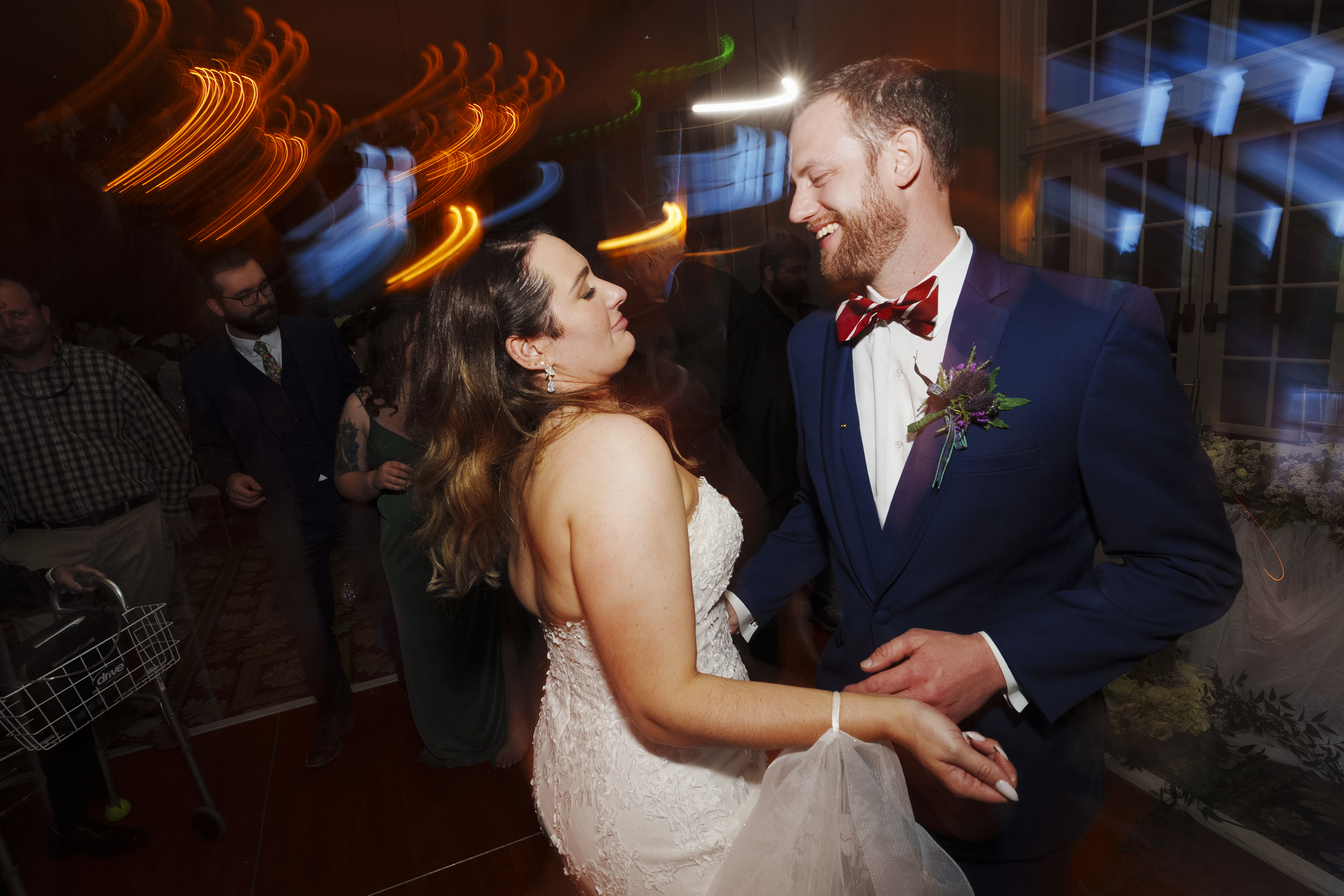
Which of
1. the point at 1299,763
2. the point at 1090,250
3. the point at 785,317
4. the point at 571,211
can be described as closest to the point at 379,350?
the point at 785,317

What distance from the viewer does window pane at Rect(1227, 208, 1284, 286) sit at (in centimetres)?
243

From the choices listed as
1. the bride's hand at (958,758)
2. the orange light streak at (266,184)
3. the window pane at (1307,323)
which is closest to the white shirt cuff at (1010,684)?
the bride's hand at (958,758)

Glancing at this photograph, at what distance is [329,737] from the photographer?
3133 millimetres

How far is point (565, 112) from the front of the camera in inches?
333

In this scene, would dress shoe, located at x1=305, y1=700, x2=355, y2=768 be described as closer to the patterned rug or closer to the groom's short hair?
the patterned rug

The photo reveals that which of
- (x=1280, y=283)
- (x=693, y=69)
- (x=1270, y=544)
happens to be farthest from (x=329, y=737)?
(x=693, y=69)

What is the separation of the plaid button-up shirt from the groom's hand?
3.12 m

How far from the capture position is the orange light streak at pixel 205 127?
227 inches

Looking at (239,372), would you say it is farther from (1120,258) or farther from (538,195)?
(538,195)

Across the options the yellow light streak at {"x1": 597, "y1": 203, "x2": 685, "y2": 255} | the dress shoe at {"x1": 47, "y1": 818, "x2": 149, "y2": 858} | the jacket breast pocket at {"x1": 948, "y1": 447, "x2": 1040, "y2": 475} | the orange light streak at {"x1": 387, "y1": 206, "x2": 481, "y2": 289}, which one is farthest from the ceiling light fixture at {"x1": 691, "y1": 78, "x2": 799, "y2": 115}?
the dress shoe at {"x1": 47, "y1": 818, "x2": 149, "y2": 858}

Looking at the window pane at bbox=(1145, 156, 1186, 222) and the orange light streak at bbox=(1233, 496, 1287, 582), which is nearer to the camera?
the orange light streak at bbox=(1233, 496, 1287, 582)

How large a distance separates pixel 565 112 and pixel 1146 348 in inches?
348

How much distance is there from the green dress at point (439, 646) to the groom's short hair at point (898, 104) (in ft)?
6.30

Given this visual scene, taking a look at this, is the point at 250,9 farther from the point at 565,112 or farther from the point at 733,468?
the point at 733,468
